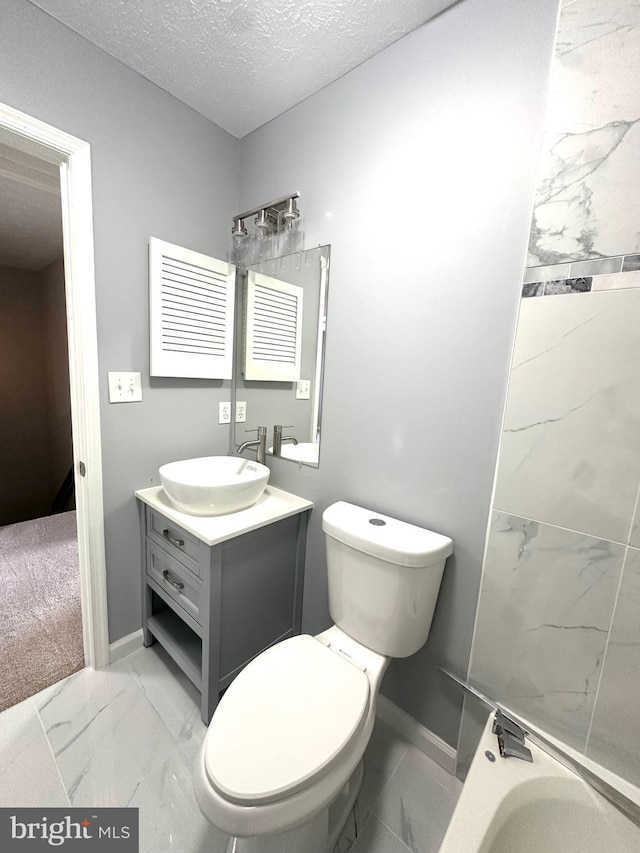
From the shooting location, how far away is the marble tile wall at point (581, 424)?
29.1 inches

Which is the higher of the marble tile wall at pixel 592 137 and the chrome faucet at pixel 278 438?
the marble tile wall at pixel 592 137

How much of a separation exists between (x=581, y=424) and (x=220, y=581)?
117cm

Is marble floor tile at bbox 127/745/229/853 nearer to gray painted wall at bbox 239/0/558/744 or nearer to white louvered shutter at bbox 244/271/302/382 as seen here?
gray painted wall at bbox 239/0/558/744

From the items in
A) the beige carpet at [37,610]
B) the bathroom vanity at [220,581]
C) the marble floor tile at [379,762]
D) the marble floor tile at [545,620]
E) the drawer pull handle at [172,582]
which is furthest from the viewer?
the beige carpet at [37,610]

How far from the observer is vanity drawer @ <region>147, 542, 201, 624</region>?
3.98 ft

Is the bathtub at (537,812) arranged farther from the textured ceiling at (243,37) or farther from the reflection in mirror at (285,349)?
the textured ceiling at (243,37)

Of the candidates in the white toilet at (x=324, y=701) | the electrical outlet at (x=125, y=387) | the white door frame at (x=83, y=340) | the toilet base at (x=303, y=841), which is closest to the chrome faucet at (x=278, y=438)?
the white toilet at (x=324, y=701)

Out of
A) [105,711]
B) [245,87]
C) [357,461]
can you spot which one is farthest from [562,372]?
[105,711]

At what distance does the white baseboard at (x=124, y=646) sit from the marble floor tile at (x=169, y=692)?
0.07 ft

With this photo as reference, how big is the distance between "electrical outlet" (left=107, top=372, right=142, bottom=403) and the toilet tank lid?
3.10 feet

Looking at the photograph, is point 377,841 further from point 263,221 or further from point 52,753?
point 263,221

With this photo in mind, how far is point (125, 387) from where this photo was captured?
4.45 ft

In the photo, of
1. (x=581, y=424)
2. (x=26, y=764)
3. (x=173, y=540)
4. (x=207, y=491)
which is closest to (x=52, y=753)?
(x=26, y=764)

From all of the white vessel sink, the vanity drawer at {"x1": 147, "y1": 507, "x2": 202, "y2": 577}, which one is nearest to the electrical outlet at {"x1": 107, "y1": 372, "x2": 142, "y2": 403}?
the white vessel sink
